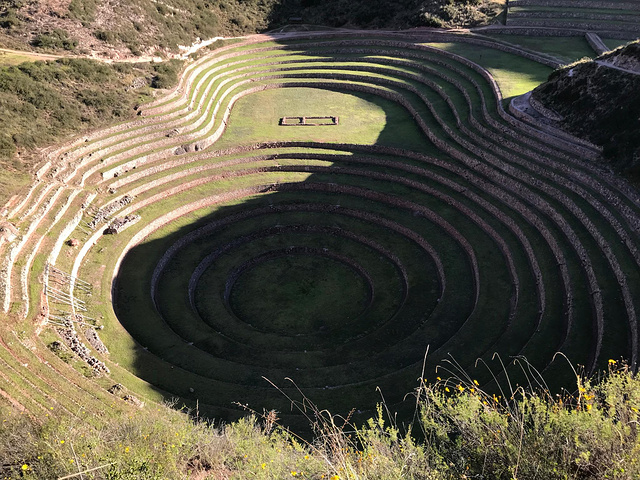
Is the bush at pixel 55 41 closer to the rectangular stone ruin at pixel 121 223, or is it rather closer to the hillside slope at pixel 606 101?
the rectangular stone ruin at pixel 121 223

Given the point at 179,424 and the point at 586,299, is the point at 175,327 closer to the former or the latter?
the point at 179,424

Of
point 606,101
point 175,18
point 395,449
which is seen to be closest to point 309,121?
point 175,18

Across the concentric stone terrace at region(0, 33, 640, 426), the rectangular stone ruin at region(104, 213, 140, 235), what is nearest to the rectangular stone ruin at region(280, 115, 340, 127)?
the concentric stone terrace at region(0, 33, 640, 426)

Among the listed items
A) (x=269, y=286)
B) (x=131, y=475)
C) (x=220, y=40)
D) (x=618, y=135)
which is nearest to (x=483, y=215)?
(x=618, y=135)

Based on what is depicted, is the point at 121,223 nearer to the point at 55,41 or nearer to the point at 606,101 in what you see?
the point at 55,41

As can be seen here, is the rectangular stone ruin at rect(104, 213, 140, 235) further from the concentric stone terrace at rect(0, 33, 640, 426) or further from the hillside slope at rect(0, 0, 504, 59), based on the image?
the hillside slope at rect(0, 0, 504, 59)

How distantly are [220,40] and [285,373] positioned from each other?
46.6 m

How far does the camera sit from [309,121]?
4694 cm

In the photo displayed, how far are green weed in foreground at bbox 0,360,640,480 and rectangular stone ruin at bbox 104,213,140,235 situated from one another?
19296 millimetres

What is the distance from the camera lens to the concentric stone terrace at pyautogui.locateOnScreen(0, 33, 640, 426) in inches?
922

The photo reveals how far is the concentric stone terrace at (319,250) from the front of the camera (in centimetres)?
2341

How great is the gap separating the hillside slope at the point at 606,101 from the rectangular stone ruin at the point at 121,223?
1248 inches

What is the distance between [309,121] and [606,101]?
2450cm

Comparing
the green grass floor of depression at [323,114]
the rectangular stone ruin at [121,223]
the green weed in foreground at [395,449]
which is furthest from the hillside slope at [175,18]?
the green weed in foreground at [395,449]
